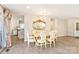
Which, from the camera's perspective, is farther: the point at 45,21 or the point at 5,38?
the point at 45,21

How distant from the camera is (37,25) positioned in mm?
10781
